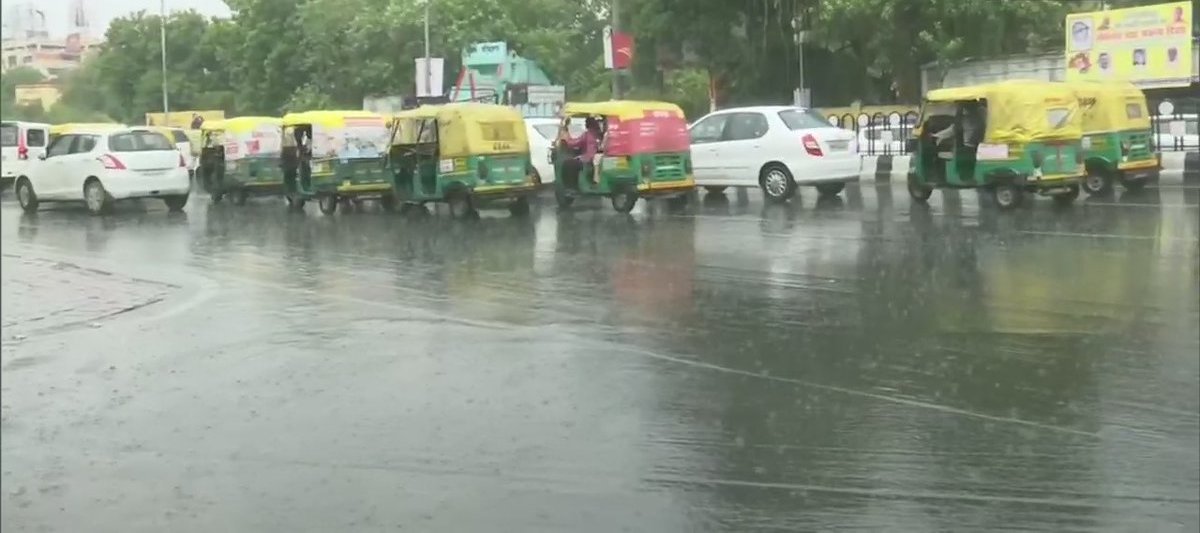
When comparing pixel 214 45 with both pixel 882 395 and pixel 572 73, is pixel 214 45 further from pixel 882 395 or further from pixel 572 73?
pixel 572 73

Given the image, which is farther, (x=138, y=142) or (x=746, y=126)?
(x=746, y=126)

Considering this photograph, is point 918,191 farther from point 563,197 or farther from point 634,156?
point 563,197

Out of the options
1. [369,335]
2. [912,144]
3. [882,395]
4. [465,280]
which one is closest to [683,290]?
[465,280]

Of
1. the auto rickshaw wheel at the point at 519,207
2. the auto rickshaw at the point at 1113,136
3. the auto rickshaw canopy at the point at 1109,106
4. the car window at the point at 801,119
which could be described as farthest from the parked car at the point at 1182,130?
the auto rickshaw wheel at the point at 519,207

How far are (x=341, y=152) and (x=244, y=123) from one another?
167 cm

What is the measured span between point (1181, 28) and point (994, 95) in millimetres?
13433

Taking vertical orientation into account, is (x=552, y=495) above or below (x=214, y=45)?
below

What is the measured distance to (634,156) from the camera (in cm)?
1819

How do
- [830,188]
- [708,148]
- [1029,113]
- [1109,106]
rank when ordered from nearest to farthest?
[1029,113]
[1109,106]
[830,188]
[708,148]

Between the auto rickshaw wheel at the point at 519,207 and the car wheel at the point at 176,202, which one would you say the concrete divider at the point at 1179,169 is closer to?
the auto rickshaw wheel at the point at 519,207

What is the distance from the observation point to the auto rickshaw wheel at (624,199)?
18406 millimetres

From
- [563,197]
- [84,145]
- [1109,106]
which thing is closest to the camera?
[1109,106]

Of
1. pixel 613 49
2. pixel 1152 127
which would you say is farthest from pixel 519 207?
pixel 1152 127

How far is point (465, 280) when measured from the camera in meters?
12.1
